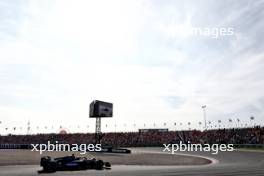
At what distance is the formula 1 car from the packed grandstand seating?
39027mm

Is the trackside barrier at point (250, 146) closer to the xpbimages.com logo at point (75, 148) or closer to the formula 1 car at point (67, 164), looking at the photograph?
the xpbimages.com logo at point (75, 148)

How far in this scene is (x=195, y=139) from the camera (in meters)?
Answer: 66.6

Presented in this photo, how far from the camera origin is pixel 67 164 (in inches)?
859

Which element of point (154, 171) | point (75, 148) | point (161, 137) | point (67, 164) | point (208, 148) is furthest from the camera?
point (161, 137)

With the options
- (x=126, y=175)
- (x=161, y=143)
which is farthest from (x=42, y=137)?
(x=126, y=175)

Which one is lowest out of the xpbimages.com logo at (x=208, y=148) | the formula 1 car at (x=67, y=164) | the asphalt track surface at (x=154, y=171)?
the xpbimages.com logo at (x=208, y=148)

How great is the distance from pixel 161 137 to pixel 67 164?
5188cm

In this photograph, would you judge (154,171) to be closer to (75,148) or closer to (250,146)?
(250,146)

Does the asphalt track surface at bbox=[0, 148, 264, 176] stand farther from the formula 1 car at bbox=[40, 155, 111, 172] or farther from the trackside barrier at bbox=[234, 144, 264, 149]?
the trackside barrier at bbox=[234, 144, 264, 149]

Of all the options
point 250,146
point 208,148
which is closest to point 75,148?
point 208,148

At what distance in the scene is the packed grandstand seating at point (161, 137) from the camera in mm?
58812

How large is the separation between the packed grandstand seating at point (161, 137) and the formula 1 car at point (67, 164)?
39027mm

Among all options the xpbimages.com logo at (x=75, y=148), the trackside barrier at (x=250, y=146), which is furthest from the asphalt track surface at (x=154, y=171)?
the trackside barrier at (x=250, y=146)

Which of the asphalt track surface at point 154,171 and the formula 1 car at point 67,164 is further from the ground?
the formula 1 car at point 67,164
